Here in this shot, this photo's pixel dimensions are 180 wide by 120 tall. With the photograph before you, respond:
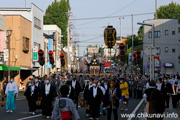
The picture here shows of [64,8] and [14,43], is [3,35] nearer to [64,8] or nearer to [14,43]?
[14,43]

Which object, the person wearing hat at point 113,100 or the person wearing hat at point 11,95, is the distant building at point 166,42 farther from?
the person wearing hat at point 113,100

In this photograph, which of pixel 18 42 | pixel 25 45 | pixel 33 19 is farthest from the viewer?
pixel 33 19

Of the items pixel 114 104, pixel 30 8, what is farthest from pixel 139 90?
pixel 30 8

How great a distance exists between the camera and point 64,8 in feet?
271

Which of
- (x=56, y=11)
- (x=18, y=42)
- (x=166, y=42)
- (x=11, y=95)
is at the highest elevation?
(x=56, y=11)

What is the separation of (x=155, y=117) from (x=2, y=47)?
2878 centimetres

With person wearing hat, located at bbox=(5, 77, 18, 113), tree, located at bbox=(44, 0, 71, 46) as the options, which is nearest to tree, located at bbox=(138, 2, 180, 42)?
tree, located at bbox=(44, 0, 71, 46)

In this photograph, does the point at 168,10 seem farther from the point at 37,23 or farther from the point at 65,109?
the point at 65,109

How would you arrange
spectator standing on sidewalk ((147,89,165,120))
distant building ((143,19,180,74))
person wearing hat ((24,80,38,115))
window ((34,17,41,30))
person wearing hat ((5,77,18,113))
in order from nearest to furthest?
spectator standing on sidewalk ((147,89,165,120))
person wearing hat ((24,80,38,115))
person wearing hat ((5,77,18,113))
window ((34,17,41,30))
distant building ((143,19,180,74))

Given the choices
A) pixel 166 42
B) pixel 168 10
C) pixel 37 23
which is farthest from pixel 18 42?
pixel 168 10

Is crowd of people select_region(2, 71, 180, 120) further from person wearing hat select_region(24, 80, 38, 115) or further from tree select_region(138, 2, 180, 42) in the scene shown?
tree select_region(138, 2, 180, 42)

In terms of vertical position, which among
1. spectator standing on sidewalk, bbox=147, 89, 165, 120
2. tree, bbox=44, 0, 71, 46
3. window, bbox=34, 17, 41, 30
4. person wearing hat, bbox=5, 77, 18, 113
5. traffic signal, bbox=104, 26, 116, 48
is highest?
tree, bbox=44, 0, 71, 46

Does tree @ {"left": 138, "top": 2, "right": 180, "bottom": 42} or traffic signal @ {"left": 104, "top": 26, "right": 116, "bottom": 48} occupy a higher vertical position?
tree @ {"left": 138, "top": 2, "right": 180, "bottom": 42}

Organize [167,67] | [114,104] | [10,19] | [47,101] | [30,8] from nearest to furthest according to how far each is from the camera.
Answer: [114,104] < [47,101] < [10,19] < [30,8] < [167,67]
